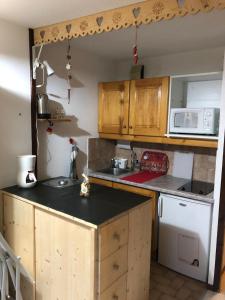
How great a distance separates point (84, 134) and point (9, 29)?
1.31 m

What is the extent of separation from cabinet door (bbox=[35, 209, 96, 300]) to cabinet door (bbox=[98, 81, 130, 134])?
1506mm

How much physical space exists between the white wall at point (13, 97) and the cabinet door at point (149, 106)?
45.2 inches

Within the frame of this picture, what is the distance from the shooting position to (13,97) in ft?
6.68

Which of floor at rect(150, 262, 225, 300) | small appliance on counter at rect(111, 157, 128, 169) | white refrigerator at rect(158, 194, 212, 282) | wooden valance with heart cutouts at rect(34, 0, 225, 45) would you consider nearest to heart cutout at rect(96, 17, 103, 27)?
wooden valance with heart cutouts at rect(34, 0, 225, 45)

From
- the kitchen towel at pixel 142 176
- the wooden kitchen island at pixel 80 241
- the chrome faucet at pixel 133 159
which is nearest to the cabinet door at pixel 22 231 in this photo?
the wooden kitchen island at pixel 80 241

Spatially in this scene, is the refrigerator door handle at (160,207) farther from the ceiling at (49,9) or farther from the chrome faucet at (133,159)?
the ceiling at (49,9)

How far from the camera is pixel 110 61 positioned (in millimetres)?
3182

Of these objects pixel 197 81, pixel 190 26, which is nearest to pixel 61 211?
pixel 190 26

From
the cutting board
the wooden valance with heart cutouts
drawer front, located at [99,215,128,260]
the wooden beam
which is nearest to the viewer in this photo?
the wooden valance with heart cutouts

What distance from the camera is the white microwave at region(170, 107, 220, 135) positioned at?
2.21m

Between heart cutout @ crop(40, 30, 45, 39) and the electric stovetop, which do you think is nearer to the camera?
heart cutout @ crop(40, 30, 45, 39)

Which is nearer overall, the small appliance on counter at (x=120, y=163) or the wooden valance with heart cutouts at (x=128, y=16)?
the wooden valance with heart cutouts at (x=128, y=16)

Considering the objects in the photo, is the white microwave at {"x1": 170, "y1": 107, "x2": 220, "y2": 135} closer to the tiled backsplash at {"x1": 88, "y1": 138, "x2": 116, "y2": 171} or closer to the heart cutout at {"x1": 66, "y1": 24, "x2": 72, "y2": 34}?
the tiled backsplash at {"x1": 88, "y1": 138, "x2": 116, "y2": 171}

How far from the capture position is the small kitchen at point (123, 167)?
1.58m
